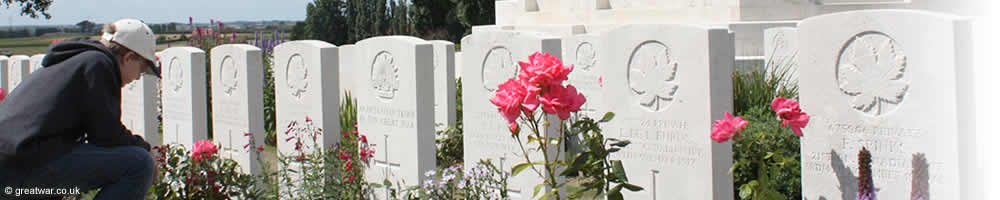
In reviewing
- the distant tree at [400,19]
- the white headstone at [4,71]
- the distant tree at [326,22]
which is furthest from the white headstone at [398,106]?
the distant tree at [326,22]

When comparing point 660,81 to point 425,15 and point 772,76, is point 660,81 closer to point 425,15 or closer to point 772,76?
point 772,76

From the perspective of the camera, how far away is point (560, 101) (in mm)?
3186

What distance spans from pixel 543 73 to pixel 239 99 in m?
3.41

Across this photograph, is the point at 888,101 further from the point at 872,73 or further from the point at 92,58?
the point at 92,58

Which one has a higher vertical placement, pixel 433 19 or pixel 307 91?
pixel 433 19

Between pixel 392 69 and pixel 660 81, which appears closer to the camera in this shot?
pixel 660 81

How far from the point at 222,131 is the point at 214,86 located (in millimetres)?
351

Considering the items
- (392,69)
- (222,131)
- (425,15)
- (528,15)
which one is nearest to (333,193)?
(392,69)

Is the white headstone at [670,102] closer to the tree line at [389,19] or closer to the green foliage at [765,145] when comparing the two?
the green foliage at [765,145]

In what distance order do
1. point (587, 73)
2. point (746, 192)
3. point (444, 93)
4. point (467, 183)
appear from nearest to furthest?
point (746, 192) → point (467, 183) → point (444, 93) → point (587, 73)

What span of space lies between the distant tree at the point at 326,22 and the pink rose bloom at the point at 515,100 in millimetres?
37372

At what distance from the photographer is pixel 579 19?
10.9 meters

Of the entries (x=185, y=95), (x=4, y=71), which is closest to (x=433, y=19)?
(x=4, y=71)

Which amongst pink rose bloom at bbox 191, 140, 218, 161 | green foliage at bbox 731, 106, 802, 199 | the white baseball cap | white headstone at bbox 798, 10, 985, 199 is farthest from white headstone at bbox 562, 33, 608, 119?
the white baseball cap
